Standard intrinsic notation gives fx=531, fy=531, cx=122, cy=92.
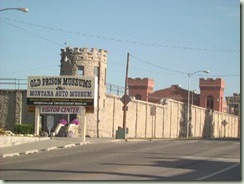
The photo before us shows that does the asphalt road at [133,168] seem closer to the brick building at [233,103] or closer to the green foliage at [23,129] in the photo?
the green foliage at [23,129]

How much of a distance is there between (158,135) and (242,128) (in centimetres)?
4856

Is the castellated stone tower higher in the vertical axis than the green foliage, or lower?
higher

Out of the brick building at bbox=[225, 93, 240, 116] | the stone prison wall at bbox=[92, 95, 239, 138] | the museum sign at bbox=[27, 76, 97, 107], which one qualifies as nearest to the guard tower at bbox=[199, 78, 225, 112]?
the stone prison wall at bbox=[92, 95, 239, 138]

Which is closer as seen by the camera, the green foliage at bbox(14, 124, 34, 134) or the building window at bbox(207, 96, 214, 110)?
the green foliage at bbox(14, 124, 34, 134)

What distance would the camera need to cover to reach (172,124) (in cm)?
7169

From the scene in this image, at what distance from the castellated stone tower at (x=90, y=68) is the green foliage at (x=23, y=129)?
21.2 ft

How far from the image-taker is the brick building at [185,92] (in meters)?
101

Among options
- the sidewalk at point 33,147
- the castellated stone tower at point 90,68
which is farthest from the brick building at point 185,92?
the sidewalk at point 33,147

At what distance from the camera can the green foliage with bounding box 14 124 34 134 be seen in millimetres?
44656

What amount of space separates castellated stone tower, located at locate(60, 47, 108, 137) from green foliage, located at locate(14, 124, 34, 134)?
21.2 ft

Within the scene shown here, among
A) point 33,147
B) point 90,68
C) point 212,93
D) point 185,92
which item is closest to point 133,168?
point 33,147

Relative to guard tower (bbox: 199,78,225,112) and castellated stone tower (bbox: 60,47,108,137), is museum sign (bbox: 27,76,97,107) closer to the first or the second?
castellated stone tower (bbox: 60,47,108,137)

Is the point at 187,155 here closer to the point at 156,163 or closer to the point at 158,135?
the point at 156,163

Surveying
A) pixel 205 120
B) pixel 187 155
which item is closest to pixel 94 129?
pixel 187 155
